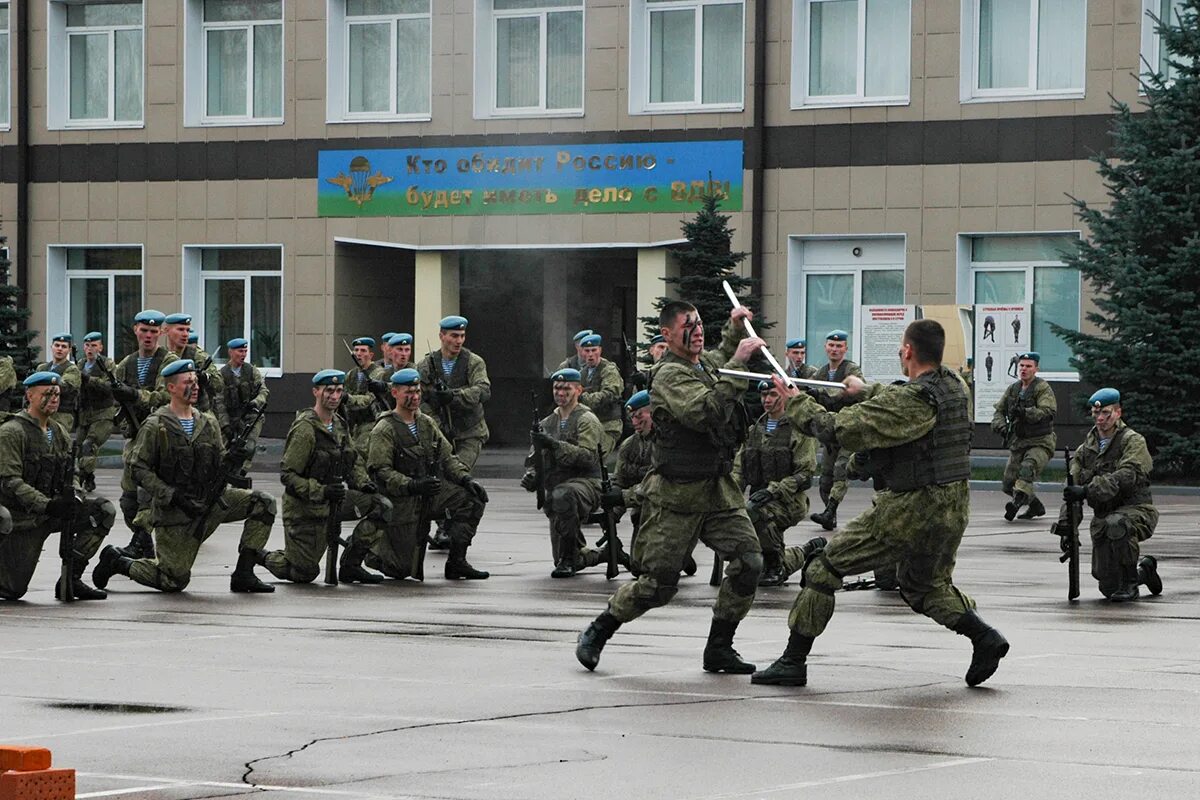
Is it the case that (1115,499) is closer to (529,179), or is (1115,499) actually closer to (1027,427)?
(1027,427)

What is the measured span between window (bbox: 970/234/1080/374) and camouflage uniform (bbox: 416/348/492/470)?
12.4 m

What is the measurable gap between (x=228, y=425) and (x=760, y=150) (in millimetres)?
11374

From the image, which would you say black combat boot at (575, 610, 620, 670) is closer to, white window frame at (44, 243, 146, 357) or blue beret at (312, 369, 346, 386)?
blue beret at (312, 369, 346, 386)

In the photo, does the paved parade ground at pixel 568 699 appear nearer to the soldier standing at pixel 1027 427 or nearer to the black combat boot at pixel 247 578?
the black combat boot at pixel 247 578

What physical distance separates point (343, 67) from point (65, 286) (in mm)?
5846

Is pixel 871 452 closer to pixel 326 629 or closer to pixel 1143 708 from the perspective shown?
pixel 1143 708

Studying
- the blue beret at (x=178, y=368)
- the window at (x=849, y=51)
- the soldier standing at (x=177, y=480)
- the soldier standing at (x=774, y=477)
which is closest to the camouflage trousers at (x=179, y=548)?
the soldier standing at (x=177, y=480)

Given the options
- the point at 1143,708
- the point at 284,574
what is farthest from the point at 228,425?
the point at 1143,708

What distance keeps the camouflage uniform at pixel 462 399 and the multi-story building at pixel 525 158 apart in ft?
39.1

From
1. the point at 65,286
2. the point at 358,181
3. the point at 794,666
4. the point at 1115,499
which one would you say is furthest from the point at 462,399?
the point at 65,286

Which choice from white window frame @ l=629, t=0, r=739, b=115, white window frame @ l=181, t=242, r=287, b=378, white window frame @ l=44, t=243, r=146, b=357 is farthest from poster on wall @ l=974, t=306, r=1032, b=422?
white window frame @ l=44, t=243, r=146, b=357

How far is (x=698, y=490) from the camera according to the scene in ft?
36.9

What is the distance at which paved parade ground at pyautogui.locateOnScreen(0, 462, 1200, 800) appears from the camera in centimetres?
815

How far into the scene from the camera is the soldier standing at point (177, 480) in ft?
49.8
